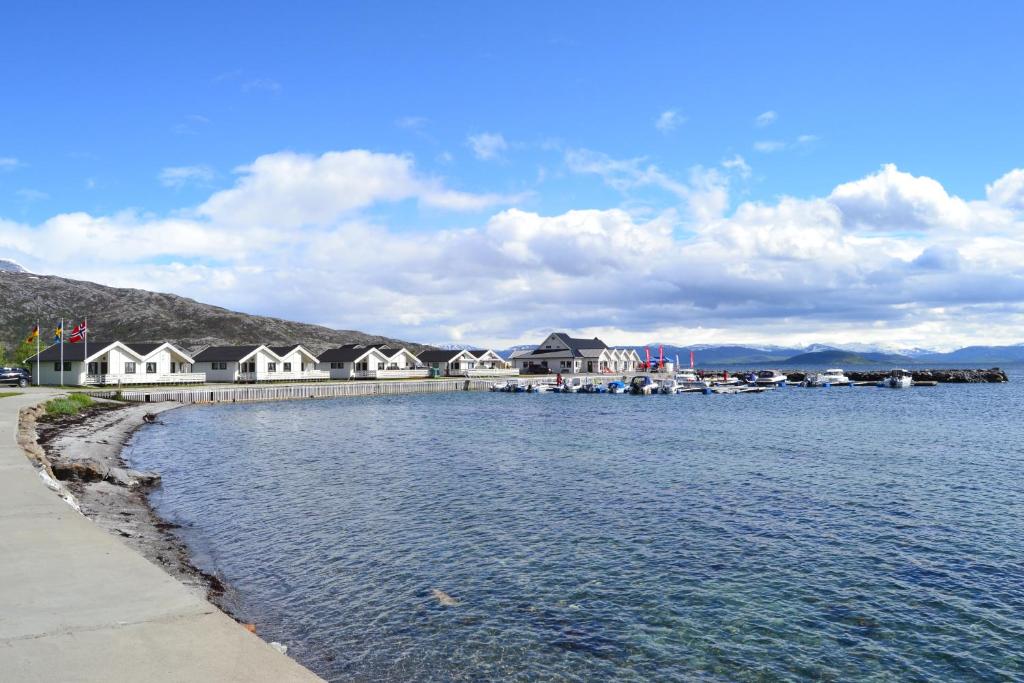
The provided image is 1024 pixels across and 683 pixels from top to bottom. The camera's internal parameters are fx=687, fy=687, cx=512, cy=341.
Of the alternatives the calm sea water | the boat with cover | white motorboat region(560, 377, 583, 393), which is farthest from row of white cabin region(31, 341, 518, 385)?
the calm sea water

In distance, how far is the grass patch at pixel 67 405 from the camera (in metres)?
48.6

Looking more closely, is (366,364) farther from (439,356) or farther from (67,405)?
(67,405)

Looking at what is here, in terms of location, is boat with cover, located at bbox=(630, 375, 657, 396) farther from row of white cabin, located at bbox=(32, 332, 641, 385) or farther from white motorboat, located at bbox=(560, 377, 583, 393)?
row of white cabin, located at bbox=(32, 332, 641, 385)

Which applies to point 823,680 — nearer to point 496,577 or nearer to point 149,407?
point 496,577

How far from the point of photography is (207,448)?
39219 mm

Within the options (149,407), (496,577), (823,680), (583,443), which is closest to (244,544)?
(496,577)

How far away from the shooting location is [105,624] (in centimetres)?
874

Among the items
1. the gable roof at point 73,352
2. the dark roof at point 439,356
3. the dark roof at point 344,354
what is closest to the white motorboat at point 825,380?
the dark roof at point 439,356

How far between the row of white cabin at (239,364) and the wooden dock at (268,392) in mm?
7707

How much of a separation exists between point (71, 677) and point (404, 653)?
6.47m

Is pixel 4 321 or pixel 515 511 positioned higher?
pixel 4 321

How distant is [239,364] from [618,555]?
83.7 metres

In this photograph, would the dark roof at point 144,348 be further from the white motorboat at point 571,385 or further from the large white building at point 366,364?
the white motorboat at point 571,385

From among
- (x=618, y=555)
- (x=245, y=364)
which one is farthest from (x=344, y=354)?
(x=618, y=555)
